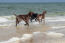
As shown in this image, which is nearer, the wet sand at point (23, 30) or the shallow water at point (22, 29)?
the wet sand at point (23, 30)

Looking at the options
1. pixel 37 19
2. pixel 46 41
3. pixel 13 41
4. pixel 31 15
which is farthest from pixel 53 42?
pixel 37 19

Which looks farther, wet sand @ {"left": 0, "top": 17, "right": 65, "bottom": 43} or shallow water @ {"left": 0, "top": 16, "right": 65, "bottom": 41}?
shallow water @ {"left": 0, "top": 16, "right": 65, "bottom": 41}

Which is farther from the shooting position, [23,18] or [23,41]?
[23,18]

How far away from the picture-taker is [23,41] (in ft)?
31.3

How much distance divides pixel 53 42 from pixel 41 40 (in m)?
0.66

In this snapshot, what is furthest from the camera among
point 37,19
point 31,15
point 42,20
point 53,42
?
point 42,20

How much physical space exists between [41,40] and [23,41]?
0.84 m

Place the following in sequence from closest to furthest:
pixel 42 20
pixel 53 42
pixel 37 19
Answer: pixel 53 42
pixel 37 19
pixel 42 20

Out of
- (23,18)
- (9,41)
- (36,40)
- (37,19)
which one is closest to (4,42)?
(9,41)

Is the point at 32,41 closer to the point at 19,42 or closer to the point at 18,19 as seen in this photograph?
the point at 19,42

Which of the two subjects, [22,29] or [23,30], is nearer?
[23,30]

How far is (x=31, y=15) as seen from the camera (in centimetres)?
1437

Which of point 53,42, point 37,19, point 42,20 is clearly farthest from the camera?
point 42,20

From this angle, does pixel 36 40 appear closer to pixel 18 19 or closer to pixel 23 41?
pixel 23 41
